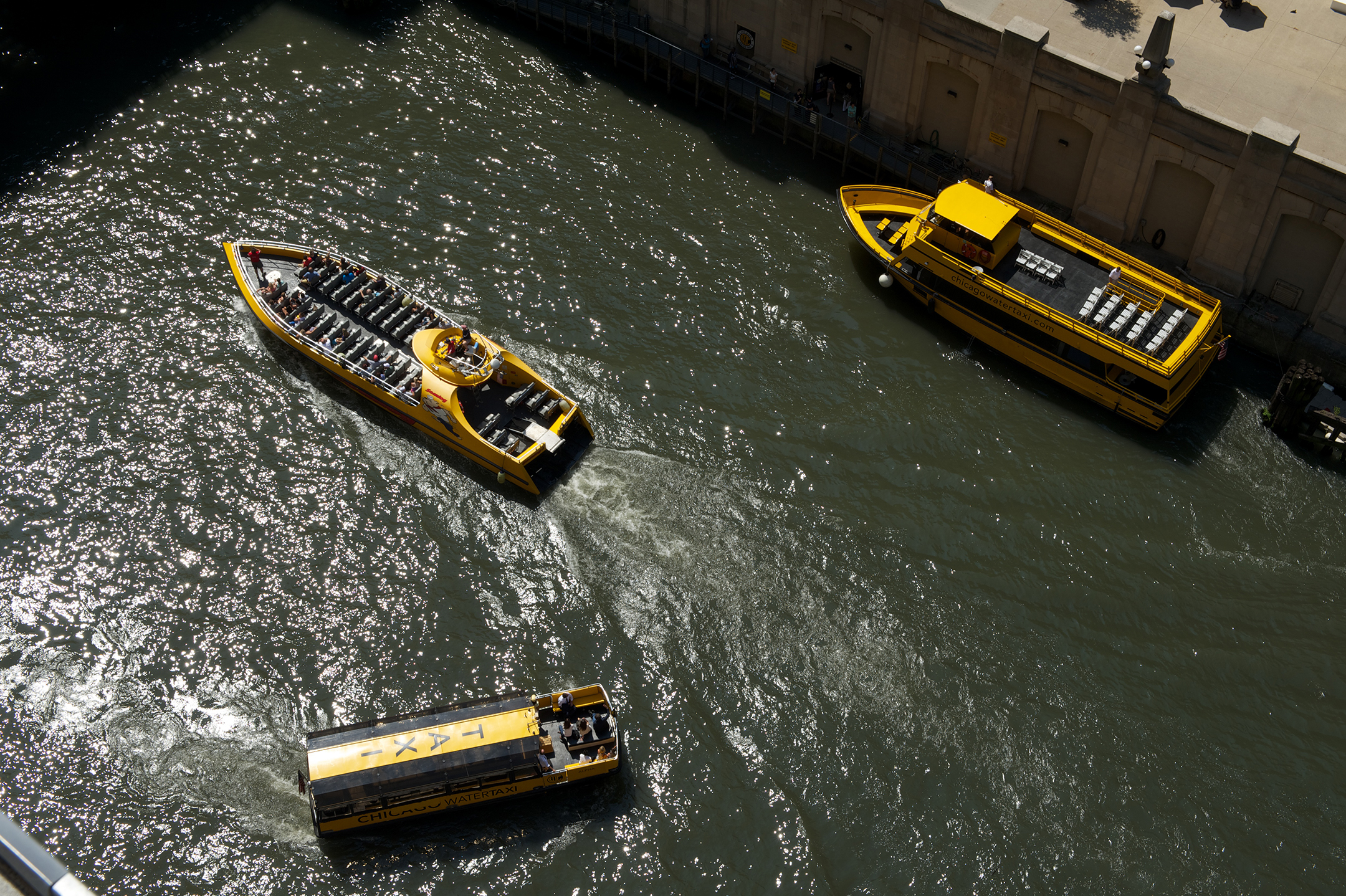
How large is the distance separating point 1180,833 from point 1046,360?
21.5m

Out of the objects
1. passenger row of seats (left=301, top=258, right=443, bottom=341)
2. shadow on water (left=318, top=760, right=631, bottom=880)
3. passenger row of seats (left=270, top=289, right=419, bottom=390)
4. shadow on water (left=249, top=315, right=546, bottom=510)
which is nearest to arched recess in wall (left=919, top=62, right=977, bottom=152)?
shadow on water (left=249, top=315, right=546, bottom=510)

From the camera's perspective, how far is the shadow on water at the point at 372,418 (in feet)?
166

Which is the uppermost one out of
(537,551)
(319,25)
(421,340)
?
(319,25)

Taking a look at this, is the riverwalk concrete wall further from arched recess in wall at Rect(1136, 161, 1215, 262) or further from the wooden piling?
the wooden piling

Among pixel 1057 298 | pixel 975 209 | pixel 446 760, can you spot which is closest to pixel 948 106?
pixel 975 209

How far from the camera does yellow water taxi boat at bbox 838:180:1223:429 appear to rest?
2073 inches

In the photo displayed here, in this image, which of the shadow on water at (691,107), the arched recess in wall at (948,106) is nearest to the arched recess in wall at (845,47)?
the arched recess in wall at (948,106)

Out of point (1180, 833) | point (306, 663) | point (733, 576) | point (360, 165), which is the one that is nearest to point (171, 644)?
point (306, 663)

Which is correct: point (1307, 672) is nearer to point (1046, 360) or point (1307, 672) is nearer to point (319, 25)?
point (1046, 360)

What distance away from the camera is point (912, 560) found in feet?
159

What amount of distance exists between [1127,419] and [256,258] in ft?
133

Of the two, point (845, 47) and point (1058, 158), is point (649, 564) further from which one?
point (845, 47)

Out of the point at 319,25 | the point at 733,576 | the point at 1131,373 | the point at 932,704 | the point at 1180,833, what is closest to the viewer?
the point at 1180,833

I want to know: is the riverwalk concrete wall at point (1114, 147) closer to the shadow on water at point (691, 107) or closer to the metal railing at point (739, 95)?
the metal railing at point (739, 95)
